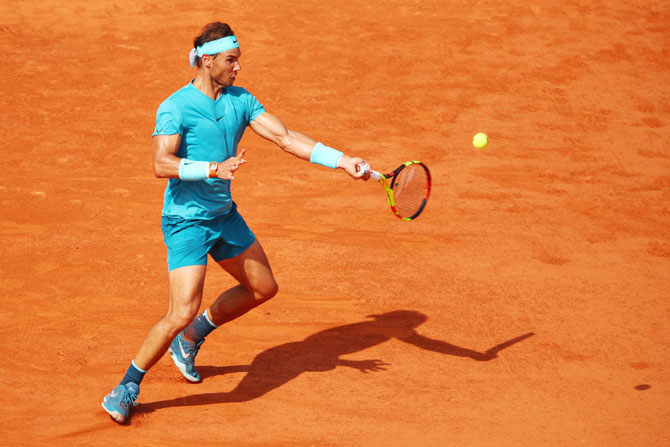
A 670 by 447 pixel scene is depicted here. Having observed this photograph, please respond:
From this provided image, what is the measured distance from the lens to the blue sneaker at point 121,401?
5.16 metres

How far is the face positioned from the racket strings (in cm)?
157

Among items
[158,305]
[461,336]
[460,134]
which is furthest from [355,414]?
[460,134]

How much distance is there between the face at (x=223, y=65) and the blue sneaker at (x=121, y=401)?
6.76 ft

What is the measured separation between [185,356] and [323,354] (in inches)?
44.5

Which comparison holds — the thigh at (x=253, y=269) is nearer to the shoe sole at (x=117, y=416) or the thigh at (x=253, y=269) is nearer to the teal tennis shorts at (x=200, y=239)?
the teal tennis shorts at (x=200, y=239)

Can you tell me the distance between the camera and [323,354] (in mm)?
6320

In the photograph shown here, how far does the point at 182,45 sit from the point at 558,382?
958 cm

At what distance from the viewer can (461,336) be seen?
6.58 metres

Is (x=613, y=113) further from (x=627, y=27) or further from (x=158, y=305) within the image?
(x=158, y=305)

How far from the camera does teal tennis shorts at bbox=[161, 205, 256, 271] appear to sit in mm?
5172

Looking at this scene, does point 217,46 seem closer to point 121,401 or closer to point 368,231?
point 121,401

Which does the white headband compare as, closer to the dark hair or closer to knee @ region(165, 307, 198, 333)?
the dark hair

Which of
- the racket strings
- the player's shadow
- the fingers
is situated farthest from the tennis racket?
the player's shadow

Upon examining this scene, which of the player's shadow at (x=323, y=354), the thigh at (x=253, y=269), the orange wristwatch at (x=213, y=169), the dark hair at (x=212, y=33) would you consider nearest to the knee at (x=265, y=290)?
the thigh at (x=253, y=269)
